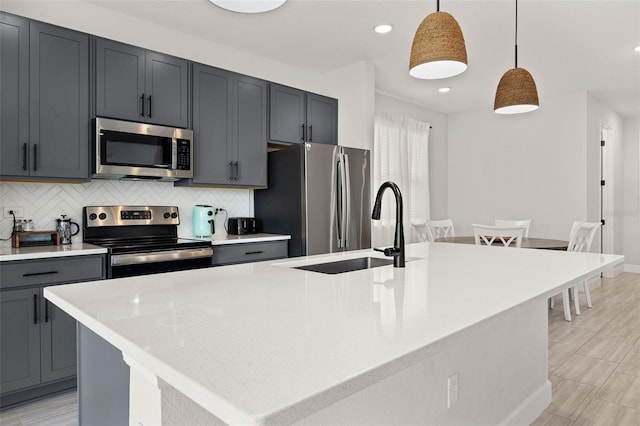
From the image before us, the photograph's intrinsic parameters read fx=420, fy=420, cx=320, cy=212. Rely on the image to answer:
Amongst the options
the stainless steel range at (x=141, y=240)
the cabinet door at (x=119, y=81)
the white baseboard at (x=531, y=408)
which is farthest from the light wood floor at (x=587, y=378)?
the cabinet door at (x=119, y=81)

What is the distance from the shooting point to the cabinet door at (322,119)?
4.28m

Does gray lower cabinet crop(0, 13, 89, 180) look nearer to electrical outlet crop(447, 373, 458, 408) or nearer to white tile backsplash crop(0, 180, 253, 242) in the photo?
white tile backsplash crop(0, 180, 253, 242)

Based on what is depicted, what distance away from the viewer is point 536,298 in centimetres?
122

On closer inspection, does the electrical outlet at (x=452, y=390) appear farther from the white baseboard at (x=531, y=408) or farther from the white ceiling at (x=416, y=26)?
the white ceiling at (x=416, y=26)

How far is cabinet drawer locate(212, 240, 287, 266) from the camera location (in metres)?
3.34

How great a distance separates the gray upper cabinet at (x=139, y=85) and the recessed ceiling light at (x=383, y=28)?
1.59m

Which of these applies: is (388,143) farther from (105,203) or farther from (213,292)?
(213,292)

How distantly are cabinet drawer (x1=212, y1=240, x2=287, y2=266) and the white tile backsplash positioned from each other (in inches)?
22.2

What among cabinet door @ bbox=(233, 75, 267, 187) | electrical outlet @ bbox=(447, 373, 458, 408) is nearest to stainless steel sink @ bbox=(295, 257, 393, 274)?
electrical outlet @ bbox=(447, 373, 458, 408)

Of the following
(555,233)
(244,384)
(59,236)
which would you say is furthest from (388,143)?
(244,384)

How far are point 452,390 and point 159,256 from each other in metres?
2.09

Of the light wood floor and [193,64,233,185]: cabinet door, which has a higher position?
[193,64,233,185]: cabinet door

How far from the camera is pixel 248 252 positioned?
3527 millimetres

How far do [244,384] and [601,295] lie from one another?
602 cm
